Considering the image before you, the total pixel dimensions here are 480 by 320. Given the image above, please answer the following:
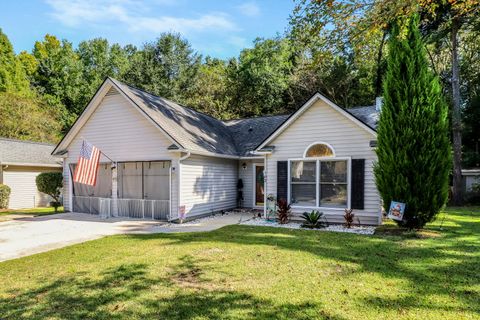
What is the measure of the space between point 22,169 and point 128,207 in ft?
33.0

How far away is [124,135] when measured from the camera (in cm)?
1271

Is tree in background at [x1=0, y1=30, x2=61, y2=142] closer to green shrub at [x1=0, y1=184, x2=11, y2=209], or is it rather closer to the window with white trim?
green shrub at [x1=0, y1=184, x2=11, y2=209]

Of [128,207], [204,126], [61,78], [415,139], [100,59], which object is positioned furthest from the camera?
[100,59]

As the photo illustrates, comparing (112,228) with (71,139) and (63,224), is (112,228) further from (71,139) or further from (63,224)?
(71,139)

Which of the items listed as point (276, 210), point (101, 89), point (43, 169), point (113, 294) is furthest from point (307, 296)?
point (43, 169)

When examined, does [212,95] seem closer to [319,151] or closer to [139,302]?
[319,151]

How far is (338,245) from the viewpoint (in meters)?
7.44

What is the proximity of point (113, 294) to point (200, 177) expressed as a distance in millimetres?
8013

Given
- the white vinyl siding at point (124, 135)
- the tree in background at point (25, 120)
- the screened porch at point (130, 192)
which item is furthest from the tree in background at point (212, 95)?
the screened porch at point (130, 192)

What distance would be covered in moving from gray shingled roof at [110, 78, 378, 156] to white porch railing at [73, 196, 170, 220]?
9.30 feet

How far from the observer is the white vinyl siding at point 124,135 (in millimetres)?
11867

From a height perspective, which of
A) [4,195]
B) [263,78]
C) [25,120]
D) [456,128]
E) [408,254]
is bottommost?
[408,254]

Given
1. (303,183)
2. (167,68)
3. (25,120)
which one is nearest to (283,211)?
(303,183)

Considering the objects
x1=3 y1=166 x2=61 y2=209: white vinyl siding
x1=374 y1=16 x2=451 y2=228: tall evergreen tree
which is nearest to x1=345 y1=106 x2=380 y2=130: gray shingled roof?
x1=374 y1=16 x2=451 y2=228: tall evergreen tree
